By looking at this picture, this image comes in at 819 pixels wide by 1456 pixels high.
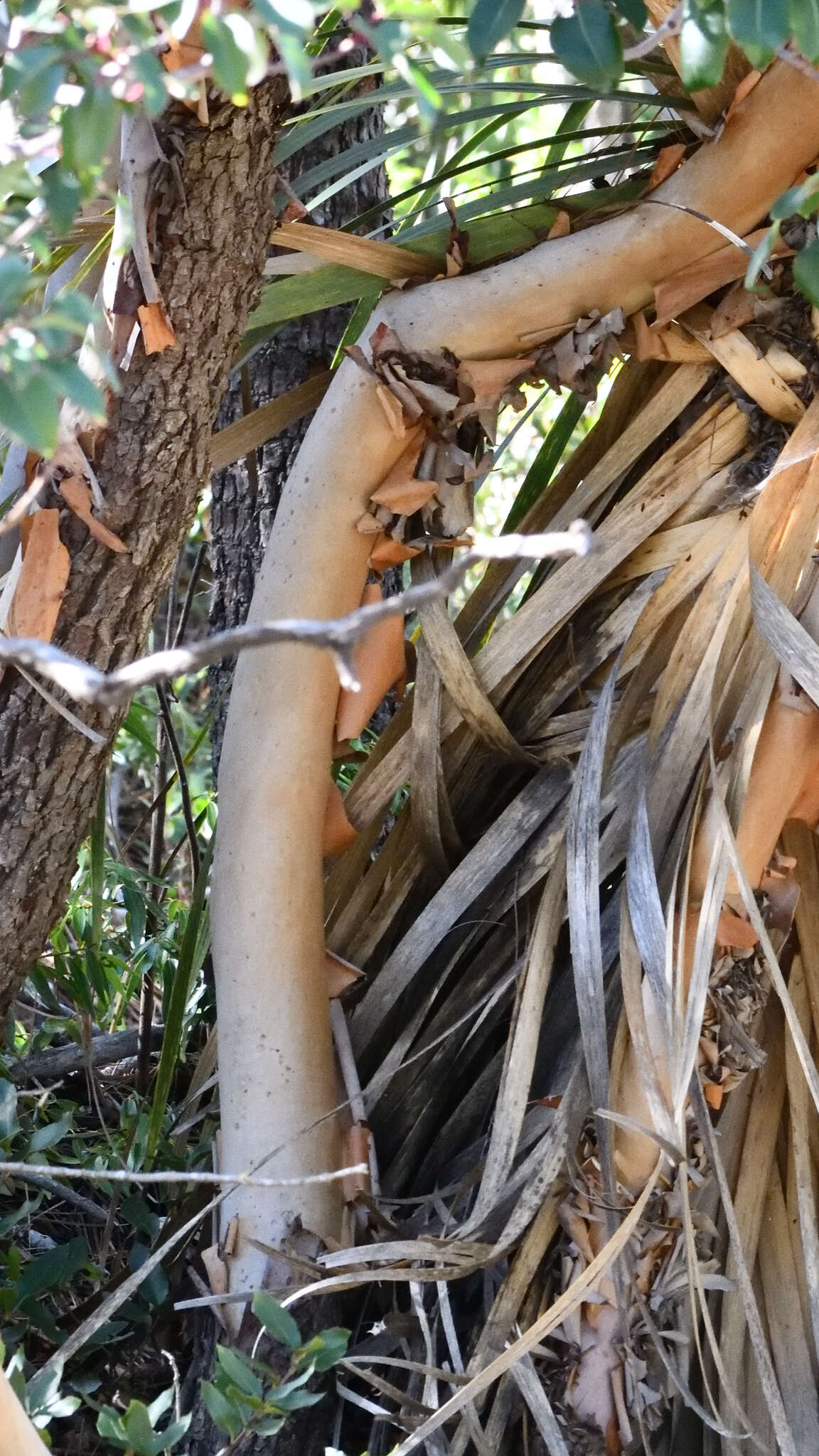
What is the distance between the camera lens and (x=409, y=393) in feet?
2.79

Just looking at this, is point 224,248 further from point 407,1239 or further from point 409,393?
point 407,1239

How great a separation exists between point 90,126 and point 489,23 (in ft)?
0.62

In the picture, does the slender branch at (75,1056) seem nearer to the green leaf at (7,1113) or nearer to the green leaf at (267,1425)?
the green leaf at (7,1113)

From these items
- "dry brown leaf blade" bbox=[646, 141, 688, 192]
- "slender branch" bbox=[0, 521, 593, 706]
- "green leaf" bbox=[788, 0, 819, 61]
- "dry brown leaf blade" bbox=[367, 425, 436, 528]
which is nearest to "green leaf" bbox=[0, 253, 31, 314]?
"slender branch" bbox=[0, 521, 593, 706]

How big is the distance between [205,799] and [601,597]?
71 centimetres

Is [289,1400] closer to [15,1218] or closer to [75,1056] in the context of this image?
[15,1218]

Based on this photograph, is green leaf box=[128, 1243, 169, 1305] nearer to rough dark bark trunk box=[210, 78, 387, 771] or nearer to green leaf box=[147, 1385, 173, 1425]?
green leaf box=[147, 1385, 173, 1425]

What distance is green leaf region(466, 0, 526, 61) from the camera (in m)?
0.54

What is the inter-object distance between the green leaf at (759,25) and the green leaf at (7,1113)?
75cm

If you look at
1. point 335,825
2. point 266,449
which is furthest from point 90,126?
point 266,449

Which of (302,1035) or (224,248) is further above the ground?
(224,248)

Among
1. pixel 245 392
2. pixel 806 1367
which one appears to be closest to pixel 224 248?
pixel 245 392

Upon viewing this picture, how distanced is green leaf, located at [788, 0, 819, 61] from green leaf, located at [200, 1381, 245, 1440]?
0.67 metres

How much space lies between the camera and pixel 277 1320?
67 cm
